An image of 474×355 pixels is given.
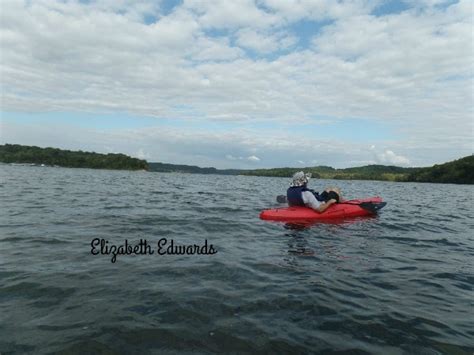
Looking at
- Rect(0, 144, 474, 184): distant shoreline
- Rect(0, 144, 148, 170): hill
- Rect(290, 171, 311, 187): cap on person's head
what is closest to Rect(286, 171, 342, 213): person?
Rect(290, 171, 311, 187): cap on person's head

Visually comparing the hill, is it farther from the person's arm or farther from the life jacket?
the person's arm

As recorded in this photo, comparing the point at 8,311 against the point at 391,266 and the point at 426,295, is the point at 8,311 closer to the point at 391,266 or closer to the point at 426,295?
the point at 426,295

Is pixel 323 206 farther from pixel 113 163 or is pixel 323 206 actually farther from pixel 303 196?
pixel 113 163

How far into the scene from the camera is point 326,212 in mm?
15875

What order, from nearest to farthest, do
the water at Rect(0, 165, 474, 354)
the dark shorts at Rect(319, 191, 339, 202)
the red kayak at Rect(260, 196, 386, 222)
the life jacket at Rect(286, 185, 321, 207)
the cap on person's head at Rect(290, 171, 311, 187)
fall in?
the water at Rect(0, 165, 474, 354) → the red kayak at Rect(260, 196, 386, 222) → the cap on person's head at Rect(290, 171, 311, 187) → the life jacket at Rect(286, 185, 321, 207) → the dark shorts at Rect(319, 191, 339, 202)

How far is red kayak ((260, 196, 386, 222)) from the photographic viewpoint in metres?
15.3

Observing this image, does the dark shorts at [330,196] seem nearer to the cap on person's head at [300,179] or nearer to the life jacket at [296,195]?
the life jacket at [296,195]

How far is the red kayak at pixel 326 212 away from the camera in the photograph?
50.1 feet

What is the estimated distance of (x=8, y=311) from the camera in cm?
535

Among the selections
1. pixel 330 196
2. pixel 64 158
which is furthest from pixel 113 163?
pixel 330 196

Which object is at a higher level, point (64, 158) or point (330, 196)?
point (64, 158)

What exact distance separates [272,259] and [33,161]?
142454 millimetres

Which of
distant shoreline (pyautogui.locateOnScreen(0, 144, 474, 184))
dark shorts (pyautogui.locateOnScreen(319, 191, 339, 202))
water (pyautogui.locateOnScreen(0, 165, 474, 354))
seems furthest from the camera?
distant shoreline (pyautogui.locateOnScreen(0, 144, 474, 184))

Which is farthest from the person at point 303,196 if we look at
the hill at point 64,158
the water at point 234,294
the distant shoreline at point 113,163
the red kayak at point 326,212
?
the hill at point 64,158
